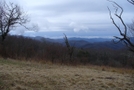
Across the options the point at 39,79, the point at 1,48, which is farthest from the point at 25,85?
the point at 1,48

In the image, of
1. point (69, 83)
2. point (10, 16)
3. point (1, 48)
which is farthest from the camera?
point (10, 16)

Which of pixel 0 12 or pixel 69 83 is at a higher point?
pixel 0 12

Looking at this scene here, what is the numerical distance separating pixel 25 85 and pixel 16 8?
15730 mm

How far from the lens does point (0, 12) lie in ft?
67.5

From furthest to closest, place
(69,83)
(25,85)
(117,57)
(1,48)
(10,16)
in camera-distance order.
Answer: (117,57)
(10,16)
(1,48)
(69,83)
(25,85)

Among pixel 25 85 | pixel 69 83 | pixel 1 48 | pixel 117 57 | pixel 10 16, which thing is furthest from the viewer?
pixel 117 57

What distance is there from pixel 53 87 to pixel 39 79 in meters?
0.87

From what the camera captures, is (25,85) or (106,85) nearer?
(25,85)

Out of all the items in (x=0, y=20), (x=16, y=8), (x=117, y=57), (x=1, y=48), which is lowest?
(x=117, y=57)

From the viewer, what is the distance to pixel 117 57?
134ft

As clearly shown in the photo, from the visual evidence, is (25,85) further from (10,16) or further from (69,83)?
(10,16)

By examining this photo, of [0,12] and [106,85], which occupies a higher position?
[0,12]

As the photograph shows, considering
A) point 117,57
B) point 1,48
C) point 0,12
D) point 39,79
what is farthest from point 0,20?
point 117,57

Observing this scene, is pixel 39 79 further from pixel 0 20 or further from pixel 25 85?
pixel 0 20
